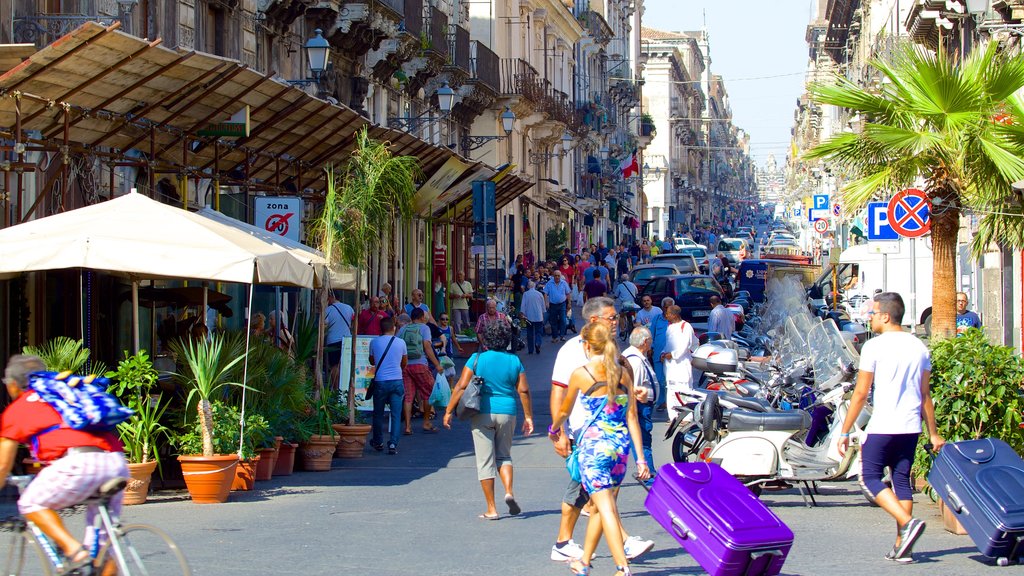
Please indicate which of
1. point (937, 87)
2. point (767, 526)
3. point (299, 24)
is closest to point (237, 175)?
point (299, 24)

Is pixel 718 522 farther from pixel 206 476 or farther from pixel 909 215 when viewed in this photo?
pixel 909 215

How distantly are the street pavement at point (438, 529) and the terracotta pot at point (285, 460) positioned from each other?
153 mm

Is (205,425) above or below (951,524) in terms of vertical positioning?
above

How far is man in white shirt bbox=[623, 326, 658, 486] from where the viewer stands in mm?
10120

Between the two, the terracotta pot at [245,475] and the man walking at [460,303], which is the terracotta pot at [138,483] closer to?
the terracotta pot at [245,475]

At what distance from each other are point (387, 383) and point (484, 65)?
2722 cm

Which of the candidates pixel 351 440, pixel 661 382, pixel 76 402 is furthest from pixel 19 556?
pixel 661 382

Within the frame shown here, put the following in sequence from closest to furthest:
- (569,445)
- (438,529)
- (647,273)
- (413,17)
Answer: (569,445) → (438,529) → (413,17) → (647,273)

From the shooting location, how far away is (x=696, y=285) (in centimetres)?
3189

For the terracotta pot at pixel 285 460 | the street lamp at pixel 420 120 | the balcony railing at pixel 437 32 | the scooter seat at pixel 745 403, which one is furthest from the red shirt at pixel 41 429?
the balcony railing at pixel 437 32

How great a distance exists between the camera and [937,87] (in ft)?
45.2

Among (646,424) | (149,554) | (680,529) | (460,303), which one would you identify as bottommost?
(149,554)

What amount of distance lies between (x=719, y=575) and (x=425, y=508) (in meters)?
3.94

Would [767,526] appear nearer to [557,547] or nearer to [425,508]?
[557,547]
